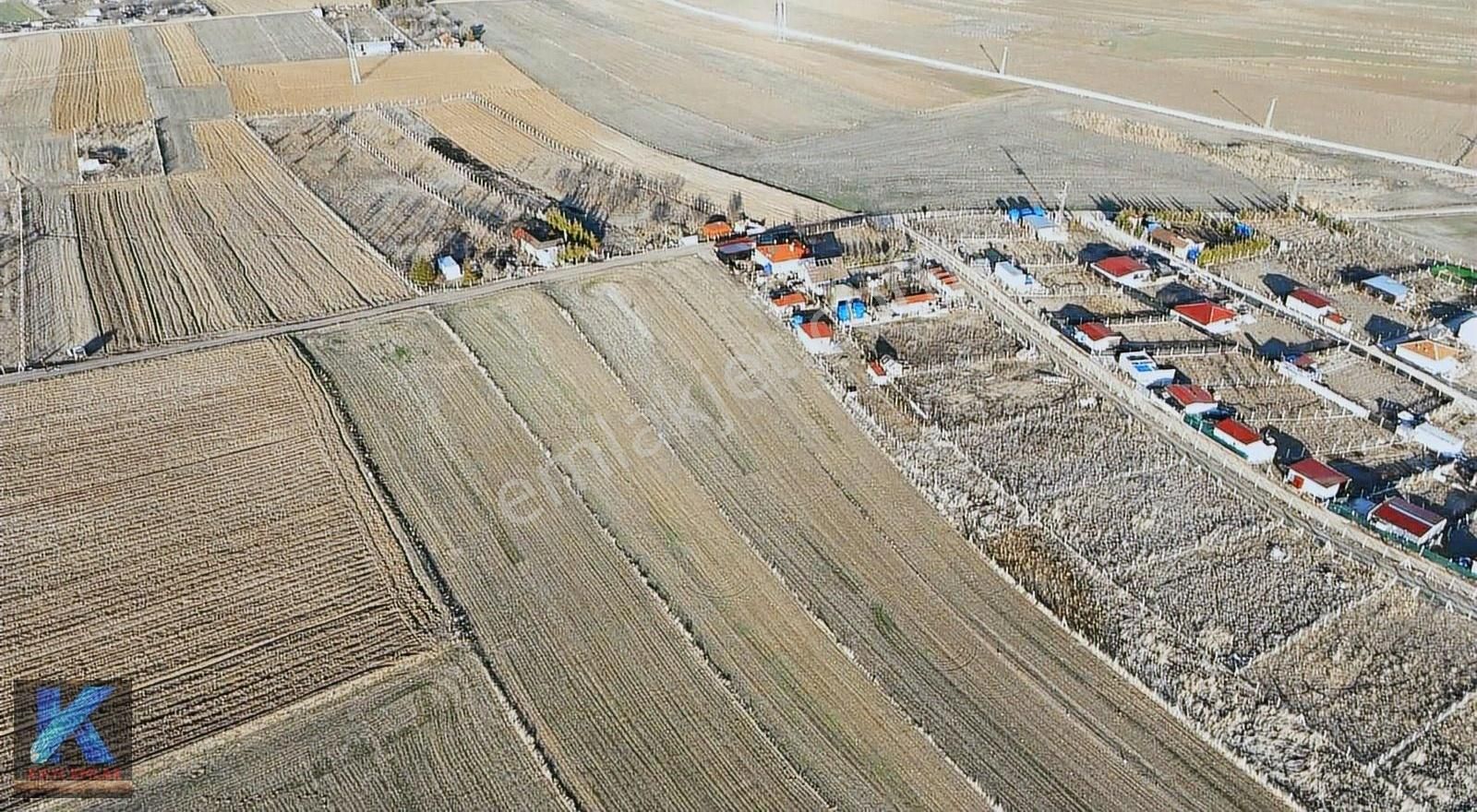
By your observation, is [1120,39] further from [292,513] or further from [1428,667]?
[292,513]

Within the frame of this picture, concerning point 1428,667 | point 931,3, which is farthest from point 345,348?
point 931,3

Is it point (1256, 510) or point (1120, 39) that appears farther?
point (1120, 39)

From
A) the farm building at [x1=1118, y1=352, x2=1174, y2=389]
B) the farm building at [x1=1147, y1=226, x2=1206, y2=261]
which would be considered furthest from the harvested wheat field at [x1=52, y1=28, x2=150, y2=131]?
the farm building at [x1=1118, y1=352, x2=1174, y2=389]

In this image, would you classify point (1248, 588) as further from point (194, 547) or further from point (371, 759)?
point (194, 547)

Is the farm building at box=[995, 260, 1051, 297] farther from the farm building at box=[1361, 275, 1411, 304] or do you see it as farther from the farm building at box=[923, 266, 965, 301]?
the farm building at box=[1361, 275, 1411, 304]

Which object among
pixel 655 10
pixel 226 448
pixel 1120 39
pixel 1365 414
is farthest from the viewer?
pixel 655 10

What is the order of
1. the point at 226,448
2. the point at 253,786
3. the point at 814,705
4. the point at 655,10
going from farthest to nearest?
the point at 655,10 < the point at 226,448 < the point at 814,705 < the point at 253,786

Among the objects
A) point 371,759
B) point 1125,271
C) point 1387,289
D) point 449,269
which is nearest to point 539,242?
point 449,269
